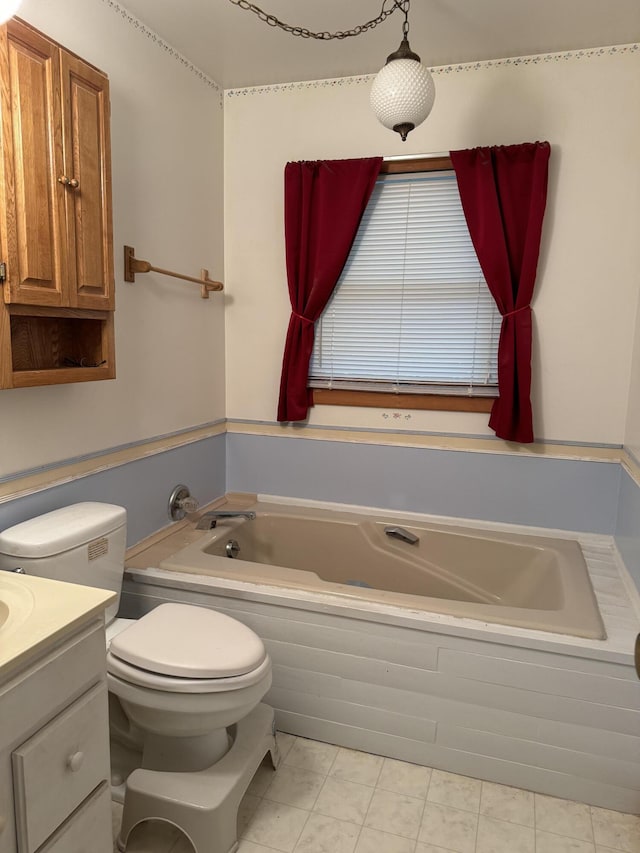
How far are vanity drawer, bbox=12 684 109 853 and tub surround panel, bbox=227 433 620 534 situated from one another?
165 cm

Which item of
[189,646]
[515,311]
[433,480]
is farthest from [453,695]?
[515,311]

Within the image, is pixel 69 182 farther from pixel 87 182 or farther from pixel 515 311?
pixel 515 311

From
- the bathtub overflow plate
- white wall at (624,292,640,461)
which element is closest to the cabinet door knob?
the bathtub overflow plate

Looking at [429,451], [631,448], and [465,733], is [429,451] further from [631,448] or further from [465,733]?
[465,733]

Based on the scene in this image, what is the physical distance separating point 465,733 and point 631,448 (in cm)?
118

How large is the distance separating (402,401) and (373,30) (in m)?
1.41

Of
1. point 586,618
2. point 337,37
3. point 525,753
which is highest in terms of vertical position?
point 337,37

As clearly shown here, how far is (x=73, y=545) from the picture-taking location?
157cm

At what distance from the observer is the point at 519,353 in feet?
7.66

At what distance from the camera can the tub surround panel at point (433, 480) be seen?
2387mm

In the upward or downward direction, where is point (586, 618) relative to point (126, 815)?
upward

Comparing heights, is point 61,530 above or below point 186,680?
above

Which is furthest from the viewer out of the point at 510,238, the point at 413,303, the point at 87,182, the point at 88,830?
the point at 413,303

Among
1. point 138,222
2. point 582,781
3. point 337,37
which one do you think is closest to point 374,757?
point 582,781
